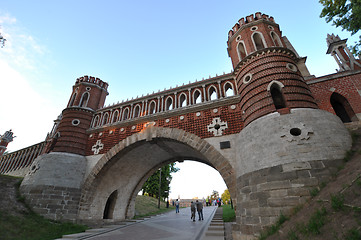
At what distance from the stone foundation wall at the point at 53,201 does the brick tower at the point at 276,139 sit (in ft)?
33.6

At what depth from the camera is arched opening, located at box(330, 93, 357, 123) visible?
877cm

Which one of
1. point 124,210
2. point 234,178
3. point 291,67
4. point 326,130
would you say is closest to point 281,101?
point 291,67

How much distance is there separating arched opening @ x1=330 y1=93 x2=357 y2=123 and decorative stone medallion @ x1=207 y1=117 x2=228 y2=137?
5.88 metres

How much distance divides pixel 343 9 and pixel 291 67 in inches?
158

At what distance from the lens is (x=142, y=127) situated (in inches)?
489

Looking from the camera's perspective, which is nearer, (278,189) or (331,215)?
(331,215)

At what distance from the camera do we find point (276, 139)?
6910 mm

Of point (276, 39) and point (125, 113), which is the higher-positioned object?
point (276, 39)

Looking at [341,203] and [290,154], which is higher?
[290,154]

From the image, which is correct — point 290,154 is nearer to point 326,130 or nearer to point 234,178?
point 326,130

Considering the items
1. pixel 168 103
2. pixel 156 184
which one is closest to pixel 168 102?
pixel 168 103

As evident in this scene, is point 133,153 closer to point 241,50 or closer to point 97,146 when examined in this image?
point 97,146

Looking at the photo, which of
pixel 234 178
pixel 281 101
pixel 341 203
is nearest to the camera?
pixel 341 203

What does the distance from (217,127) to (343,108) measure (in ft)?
21.5
